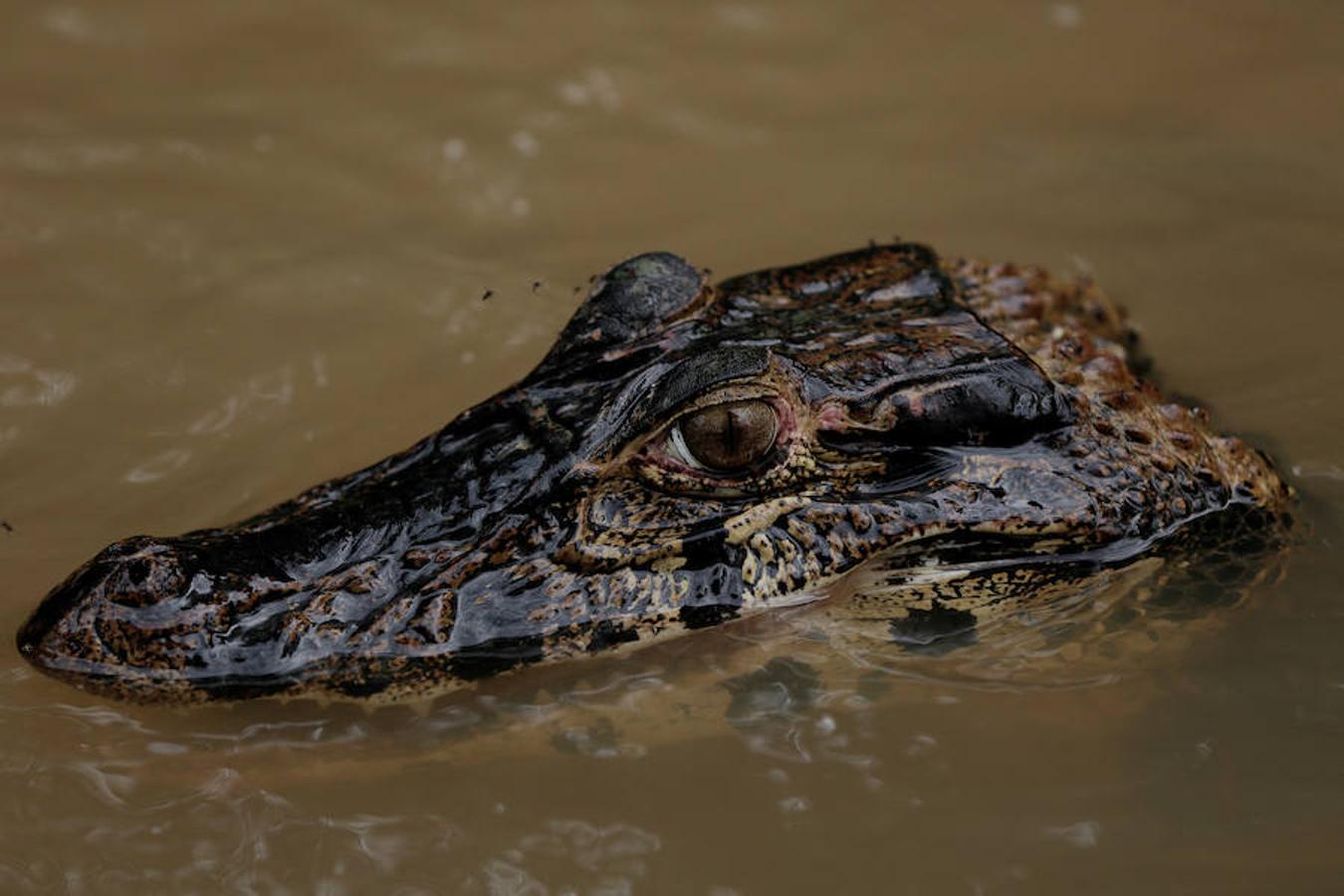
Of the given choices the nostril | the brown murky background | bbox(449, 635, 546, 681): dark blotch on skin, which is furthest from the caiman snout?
bbox(449, 635, 546, 681): dark blotch on skin

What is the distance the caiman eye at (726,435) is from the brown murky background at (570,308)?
1.46 feet

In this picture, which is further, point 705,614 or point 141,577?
point 705,614

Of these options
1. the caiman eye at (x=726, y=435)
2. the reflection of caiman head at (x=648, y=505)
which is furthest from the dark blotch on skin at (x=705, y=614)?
the caiman eye at (x=726, y=435)

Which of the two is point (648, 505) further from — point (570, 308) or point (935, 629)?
point (570, 308)

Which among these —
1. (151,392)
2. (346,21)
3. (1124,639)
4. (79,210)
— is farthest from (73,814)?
(346,21)

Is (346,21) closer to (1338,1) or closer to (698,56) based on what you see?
(698,56)

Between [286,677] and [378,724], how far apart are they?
0.26m

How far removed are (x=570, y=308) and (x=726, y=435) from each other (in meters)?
1.50

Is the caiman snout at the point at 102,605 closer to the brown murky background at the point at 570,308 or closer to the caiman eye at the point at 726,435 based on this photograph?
the brown murky background at the point at 570,308

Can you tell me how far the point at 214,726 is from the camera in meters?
2.94

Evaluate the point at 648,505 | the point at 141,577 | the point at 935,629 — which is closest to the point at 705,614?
the point at 648,505

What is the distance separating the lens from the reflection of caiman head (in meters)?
2.84

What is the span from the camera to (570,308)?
434cm

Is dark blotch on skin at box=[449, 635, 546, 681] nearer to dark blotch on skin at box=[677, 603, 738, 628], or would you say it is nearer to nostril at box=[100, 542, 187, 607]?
dark blotch on skin at box=[677, 603, 738, 628]
